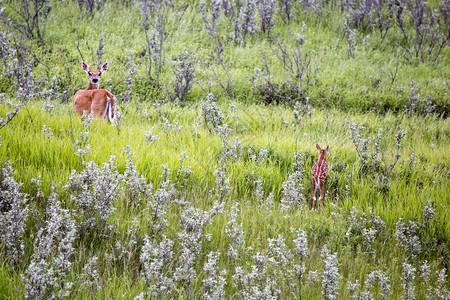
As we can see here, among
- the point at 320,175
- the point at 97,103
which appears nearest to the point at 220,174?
the point at 320,175

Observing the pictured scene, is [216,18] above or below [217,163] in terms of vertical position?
above

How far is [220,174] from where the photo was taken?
436 centimetres

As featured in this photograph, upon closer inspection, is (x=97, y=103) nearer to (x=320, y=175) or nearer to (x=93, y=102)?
(x=93, y=102)

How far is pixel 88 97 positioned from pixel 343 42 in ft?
21.4

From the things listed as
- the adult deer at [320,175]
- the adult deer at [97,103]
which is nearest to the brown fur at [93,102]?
the adult deer at [97,103]

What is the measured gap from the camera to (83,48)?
907 centimetres

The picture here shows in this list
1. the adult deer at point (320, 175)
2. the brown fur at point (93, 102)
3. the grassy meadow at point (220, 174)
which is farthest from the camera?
the brown fur at point (93, 102)

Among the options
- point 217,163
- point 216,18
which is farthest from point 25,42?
point 217,163

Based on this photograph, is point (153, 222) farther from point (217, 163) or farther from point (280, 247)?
point (217, 163)

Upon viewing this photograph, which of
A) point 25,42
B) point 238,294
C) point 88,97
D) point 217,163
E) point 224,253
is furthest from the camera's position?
point 25,42

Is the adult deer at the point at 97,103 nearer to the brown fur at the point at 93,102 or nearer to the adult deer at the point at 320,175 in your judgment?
the brown fur at the point at 93,102

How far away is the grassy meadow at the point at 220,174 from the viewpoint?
301 centimetres

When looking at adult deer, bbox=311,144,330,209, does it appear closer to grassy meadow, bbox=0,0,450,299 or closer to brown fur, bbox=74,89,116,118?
grassy meadow, bbox=0,0,450,299

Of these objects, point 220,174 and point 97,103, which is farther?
point 97,103
